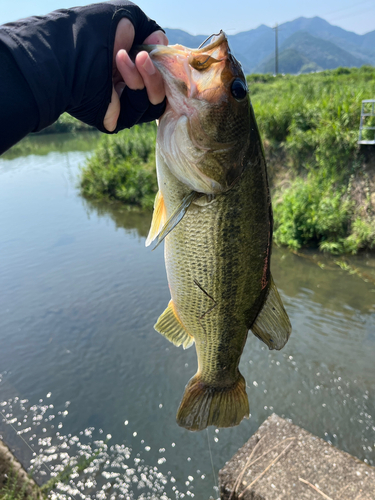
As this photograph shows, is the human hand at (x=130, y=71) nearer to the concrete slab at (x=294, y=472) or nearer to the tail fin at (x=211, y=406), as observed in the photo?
the tail fin at (x=211, y=406)

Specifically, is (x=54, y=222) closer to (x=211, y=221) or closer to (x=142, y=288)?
(x=142, y=288)

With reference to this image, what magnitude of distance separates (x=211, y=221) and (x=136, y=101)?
58 cm

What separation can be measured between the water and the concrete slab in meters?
1.40

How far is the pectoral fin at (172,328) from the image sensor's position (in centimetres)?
195

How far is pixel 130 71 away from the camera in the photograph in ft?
4.36

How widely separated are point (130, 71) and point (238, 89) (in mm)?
421

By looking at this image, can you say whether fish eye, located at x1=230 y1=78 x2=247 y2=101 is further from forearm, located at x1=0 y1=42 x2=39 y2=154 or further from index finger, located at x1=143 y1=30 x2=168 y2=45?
forearm, located at x1=0 y1=42 x2=39 y2=154

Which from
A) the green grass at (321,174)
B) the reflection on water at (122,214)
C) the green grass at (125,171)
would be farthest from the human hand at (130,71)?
the green grass at (125,171)

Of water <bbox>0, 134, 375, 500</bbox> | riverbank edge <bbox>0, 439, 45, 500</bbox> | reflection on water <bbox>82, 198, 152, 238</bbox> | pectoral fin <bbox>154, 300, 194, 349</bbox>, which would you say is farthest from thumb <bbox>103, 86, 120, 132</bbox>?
reflection on water <bbox>82, 198, 152, 238</bbox>

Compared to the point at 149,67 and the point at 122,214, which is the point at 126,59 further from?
the point at 122,214

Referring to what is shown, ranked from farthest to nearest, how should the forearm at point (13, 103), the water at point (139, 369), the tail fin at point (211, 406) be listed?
the water at point (139, 369), the tail fin at point (211, 406), the forearm at point (13, 103)

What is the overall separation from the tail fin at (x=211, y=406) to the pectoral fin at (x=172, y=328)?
23 centimetres

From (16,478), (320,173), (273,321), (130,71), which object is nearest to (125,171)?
(320,173)

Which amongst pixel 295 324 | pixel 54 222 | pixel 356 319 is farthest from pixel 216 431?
pixel 54 222
